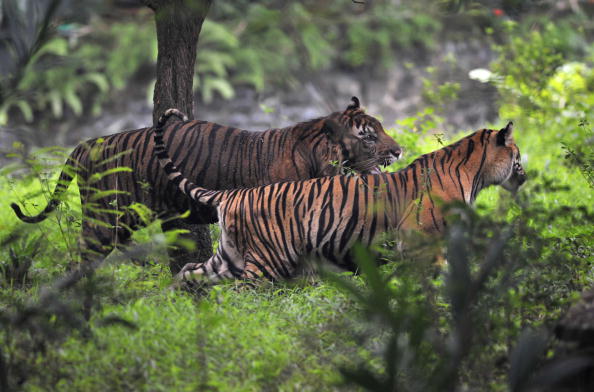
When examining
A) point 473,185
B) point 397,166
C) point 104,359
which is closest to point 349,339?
point 104,359

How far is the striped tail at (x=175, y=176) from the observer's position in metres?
5.01

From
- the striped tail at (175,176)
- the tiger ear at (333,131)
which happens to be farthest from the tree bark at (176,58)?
the tiger ear at (333,131)

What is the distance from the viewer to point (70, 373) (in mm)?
3338

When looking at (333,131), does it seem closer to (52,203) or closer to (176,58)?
(176,58)

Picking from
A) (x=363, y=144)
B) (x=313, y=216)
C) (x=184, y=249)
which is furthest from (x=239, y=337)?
(x=363, y=144)

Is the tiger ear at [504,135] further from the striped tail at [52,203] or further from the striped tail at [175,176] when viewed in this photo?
the striped tail at [52,203]

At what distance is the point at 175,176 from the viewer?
5129mm

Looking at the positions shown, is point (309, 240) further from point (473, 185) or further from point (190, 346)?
point (190, 346)

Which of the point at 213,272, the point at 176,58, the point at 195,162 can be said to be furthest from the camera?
the point at 176,58

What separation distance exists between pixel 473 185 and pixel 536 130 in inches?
168

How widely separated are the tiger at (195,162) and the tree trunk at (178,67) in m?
0.15

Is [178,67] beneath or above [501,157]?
above

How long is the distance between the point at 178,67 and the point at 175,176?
0.89 meters

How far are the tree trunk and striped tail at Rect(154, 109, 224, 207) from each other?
370mm
